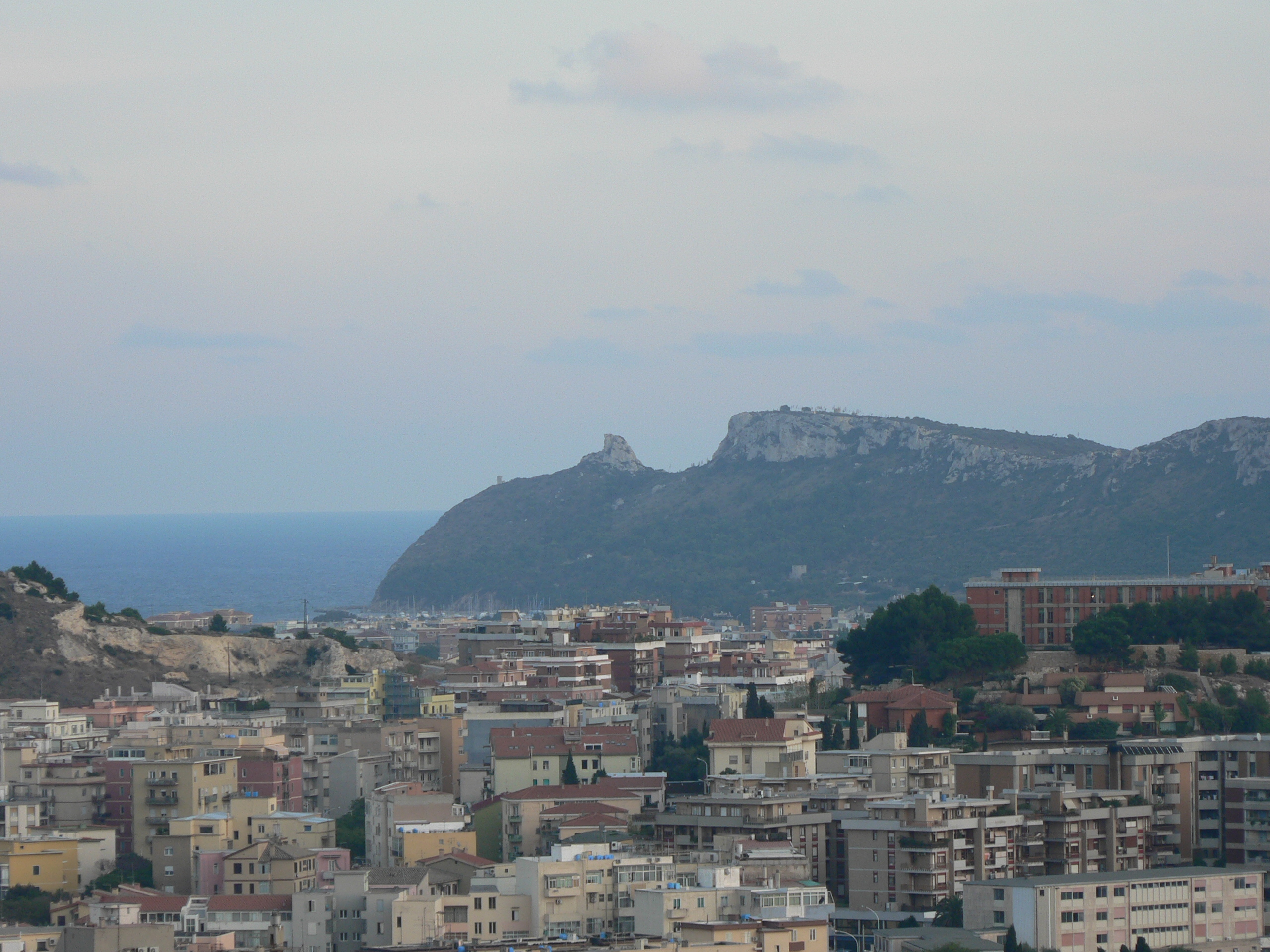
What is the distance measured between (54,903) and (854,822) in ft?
61.6

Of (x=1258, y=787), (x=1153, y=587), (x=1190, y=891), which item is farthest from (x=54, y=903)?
(x=1153, y=587)

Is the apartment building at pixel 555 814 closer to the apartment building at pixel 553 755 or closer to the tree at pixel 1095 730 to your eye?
the apartment building at pixel 553 755

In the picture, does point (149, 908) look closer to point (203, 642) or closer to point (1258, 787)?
point (1258, 787)

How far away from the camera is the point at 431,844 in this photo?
66.2m

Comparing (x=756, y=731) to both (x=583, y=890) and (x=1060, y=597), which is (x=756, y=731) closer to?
(x=583, y=890)

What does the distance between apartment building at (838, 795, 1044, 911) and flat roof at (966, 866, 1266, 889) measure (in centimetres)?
102

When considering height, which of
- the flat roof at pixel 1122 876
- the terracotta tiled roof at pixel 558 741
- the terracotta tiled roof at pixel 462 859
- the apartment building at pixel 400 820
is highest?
the terracotta tiled roof at pixel 558 741

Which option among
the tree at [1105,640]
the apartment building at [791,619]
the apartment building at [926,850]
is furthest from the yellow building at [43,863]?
the apartment building at [791,619]

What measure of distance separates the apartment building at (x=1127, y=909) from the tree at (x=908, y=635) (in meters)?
27.4

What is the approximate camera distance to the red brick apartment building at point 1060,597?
9356 centimetres

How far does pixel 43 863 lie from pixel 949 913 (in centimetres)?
2197

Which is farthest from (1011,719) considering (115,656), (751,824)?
(115,656)

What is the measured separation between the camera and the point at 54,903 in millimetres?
62031

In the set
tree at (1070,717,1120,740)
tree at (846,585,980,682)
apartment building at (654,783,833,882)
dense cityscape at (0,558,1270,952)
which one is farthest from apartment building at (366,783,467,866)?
tree at (846,585,980,682)
